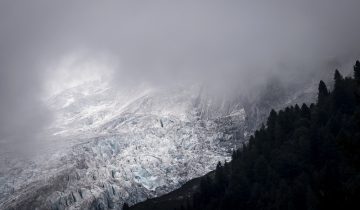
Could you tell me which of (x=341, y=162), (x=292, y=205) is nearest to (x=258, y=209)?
(x=292, y=205)

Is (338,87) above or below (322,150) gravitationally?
above

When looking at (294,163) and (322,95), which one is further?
(322,95)

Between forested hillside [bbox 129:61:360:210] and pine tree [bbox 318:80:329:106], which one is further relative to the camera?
pine tree [bbox 318:80:329:106]

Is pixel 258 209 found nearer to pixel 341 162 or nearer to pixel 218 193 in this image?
pixel 341 162

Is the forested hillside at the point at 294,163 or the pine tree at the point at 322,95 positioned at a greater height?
the pine tree at the point at 322,95

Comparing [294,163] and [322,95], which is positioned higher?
[322,95]

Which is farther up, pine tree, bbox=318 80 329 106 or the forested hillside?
pine tree, bbox=318 80 329 106

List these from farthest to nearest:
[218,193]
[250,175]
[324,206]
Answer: [218,193]
[250,175]
[324,206]

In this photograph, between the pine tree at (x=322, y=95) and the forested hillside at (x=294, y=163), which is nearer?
the forested hillside at (x=294, y=163)
